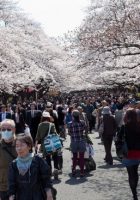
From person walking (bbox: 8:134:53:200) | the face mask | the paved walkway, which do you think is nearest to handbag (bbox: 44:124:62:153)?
the paved walkway

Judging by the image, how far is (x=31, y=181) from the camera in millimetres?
4715

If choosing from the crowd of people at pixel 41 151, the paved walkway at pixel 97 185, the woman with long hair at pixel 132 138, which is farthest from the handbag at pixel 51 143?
the woman with long hair at pixel 132 138

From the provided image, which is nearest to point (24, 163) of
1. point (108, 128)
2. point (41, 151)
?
point (41, 151)

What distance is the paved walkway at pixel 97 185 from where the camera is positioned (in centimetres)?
848

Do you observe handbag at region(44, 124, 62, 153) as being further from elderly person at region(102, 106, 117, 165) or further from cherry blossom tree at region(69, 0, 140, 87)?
cherry blossom tree at region(69, 0, 140, 87)

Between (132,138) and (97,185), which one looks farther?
(97,185)

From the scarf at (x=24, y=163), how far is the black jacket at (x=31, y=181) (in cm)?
3

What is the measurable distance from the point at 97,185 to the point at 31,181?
4.95 m

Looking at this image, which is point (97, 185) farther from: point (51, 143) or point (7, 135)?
point (7, 135)

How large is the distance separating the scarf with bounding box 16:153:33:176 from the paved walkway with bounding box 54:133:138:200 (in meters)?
3.75

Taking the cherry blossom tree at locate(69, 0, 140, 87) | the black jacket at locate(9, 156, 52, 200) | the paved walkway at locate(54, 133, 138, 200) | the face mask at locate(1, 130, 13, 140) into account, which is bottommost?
the paved walkway at locate(54, 133, 138, 200)

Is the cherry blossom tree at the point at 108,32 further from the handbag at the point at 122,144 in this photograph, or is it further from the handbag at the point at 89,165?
the handbag at the point at 122,144

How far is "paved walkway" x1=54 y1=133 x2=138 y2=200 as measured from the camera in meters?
8.48

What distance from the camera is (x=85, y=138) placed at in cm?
1095
